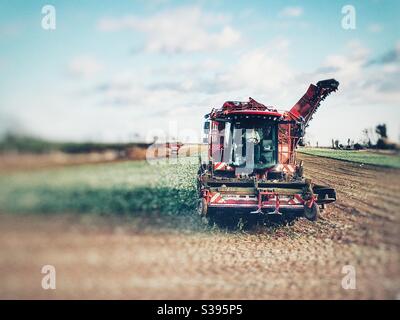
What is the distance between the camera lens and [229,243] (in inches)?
342

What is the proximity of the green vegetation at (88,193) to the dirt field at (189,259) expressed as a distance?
0.73ft

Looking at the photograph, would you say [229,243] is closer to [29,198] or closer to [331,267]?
[331,267]

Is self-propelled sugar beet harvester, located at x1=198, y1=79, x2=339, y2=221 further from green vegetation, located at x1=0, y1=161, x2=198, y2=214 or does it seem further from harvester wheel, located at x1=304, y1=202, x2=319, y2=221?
green vegetation, located at x1=0, y1=161, x2=198, y2=214

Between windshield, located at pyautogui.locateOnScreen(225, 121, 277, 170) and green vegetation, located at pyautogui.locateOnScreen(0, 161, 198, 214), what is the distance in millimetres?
2700

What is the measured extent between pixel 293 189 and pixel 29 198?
22.1ft

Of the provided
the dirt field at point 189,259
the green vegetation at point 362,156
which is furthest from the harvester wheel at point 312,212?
the green vegetation at point 362,156

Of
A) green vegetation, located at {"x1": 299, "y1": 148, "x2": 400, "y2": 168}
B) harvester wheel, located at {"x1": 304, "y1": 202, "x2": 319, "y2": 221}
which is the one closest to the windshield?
harvester wheel, located at {"x1": 304, "y1": 202, "x2": 319, "y2": 221}

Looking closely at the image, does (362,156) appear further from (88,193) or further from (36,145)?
(36,145)

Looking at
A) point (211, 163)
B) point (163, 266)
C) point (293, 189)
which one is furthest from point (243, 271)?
point (211, 163)

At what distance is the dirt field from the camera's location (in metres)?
5.59

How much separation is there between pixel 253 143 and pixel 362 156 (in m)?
16.8

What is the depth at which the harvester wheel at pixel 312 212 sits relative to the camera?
9789 millimetres

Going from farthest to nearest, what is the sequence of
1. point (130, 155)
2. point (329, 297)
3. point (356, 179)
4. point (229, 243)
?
point (356, 179) < point (130, 155) < point (229, 243) < point (329, 297)
